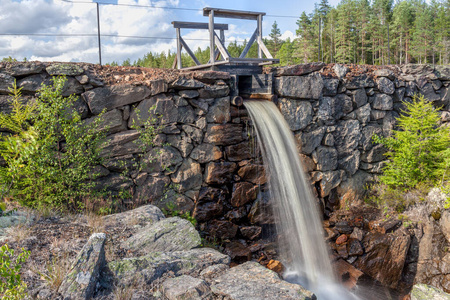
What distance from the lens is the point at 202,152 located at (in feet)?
24.6

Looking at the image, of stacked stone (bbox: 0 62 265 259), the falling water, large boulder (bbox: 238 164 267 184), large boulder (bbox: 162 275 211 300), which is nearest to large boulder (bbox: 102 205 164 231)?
stacked stone (bbox: 0 62 265 259)

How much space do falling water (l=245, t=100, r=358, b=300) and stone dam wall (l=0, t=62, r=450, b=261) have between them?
0.26 m

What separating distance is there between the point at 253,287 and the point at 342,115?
7036 millimetres

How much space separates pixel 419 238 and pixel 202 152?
5.48 meters

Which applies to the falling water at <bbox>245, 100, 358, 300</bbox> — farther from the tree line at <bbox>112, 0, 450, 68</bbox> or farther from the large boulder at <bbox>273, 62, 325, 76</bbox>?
the tree line at <bbox>112, 0, 450, 68</bbox>

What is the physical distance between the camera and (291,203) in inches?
311

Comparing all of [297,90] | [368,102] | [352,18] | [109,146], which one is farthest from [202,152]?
[352,18]

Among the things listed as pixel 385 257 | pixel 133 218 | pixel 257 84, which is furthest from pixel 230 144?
pixel 385 257

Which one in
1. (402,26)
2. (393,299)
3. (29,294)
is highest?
(402,26)

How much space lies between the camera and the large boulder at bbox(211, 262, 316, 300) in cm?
338

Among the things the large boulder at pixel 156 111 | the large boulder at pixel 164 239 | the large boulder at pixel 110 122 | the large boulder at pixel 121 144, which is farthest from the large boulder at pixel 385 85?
the large boulder at pixel 164 239

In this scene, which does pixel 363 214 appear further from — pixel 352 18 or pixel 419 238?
pixel 352 18

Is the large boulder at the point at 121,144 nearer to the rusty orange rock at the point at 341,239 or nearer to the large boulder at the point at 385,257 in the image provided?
the rusty orange rock at the point at 341,239

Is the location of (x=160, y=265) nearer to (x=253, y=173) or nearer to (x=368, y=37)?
(x=253, y=173)
